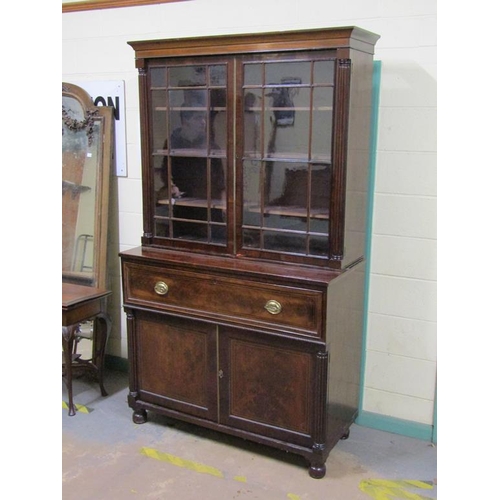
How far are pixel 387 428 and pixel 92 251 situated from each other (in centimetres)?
192

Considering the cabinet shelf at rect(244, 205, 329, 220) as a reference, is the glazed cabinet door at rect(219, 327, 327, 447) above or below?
below

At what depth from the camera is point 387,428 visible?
2.90 metres

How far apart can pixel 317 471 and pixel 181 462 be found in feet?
2.07

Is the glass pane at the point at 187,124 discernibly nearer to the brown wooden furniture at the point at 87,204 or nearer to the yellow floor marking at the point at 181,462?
the brown wooden furniture at the point at 87,204

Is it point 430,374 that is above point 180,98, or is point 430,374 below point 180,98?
below

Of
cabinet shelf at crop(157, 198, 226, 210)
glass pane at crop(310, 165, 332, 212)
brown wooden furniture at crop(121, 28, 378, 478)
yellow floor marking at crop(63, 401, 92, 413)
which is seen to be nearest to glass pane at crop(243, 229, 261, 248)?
brown wooden furniture at crop(121, 28, 378, 478)

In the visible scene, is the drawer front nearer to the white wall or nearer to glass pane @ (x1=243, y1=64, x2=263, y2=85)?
the white wall

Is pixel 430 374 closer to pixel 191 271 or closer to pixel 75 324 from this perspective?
pixel 191 271

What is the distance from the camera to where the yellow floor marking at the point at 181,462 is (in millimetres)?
2580

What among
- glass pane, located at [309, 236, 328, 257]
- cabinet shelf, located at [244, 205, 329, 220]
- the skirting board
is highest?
cabinet shelf, located at [244, 205, 329, 220]

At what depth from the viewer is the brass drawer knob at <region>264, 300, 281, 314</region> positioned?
2.44 m

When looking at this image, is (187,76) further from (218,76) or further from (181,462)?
(181,462)

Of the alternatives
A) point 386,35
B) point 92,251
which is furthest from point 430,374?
point 92,251

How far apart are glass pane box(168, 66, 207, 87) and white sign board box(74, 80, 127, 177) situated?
689 mm
